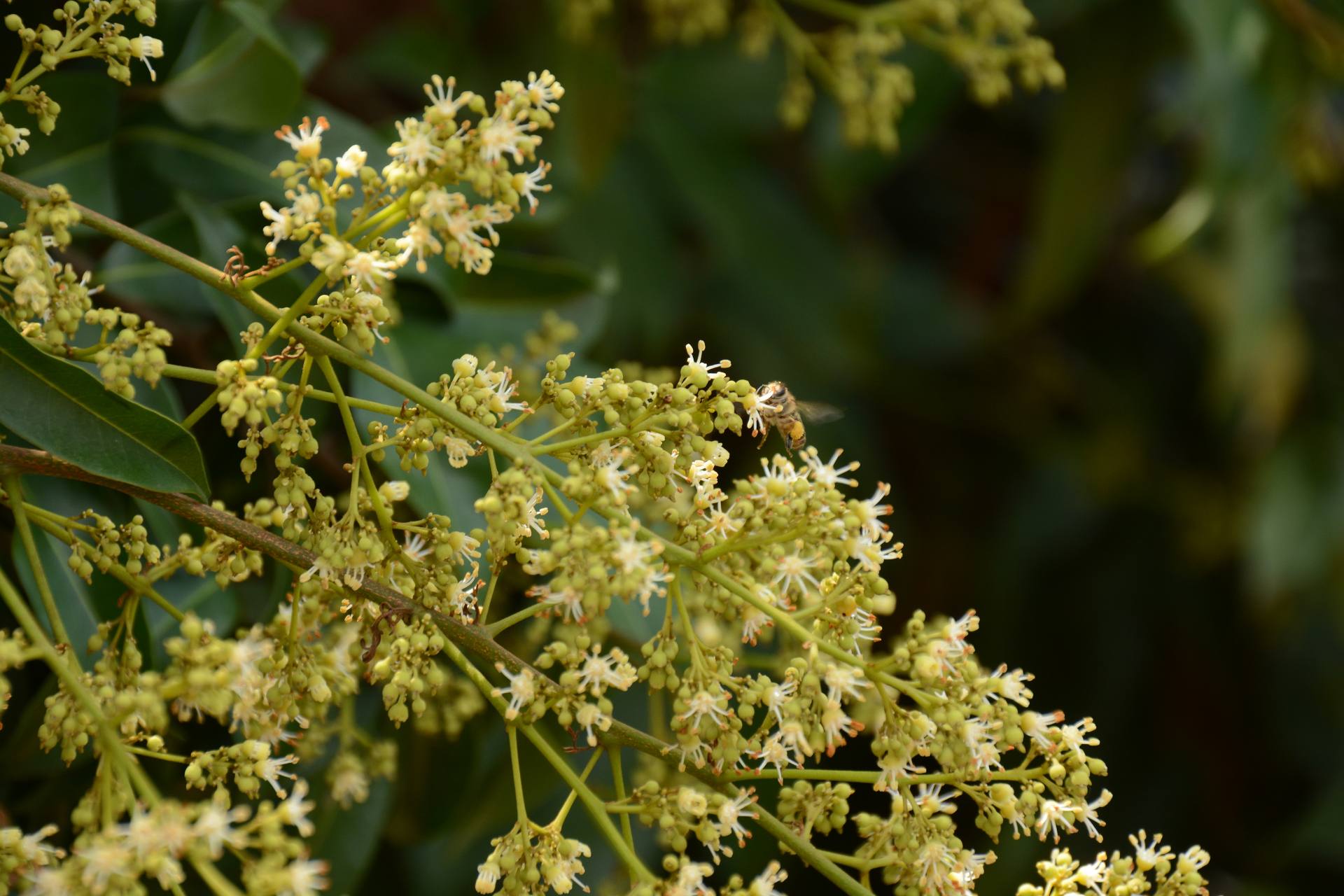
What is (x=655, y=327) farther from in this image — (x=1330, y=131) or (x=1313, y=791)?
(x=1313, y=791)

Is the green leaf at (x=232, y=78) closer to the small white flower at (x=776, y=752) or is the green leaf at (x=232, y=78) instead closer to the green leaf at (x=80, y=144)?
the green leaf at (x=80, y=144)

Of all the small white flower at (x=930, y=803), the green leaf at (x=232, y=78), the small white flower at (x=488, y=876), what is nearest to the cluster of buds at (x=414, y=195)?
the small white flower at (x=488, y=876)

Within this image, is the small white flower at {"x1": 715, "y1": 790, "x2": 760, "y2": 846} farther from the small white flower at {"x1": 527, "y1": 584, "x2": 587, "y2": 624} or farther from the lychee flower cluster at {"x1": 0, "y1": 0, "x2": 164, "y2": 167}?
the lychee flower cluster at {"x1": 0, "y1": 0, "x2": 164, "y2": 167}

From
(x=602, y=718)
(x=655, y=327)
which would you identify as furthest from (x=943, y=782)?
(x=655, y=327)

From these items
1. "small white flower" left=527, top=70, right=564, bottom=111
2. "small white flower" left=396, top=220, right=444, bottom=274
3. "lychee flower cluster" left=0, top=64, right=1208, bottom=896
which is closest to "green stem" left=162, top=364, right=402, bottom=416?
"lychee flower cluster" left=0, top=64, right=1208, bottom=896

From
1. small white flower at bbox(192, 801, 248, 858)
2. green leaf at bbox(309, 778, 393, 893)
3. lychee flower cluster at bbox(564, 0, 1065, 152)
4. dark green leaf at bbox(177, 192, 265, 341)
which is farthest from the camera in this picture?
lychee flower cluster at bbox(564, 0, 1065, 152)

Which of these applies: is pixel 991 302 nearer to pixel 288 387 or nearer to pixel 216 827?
pixel 288 387
